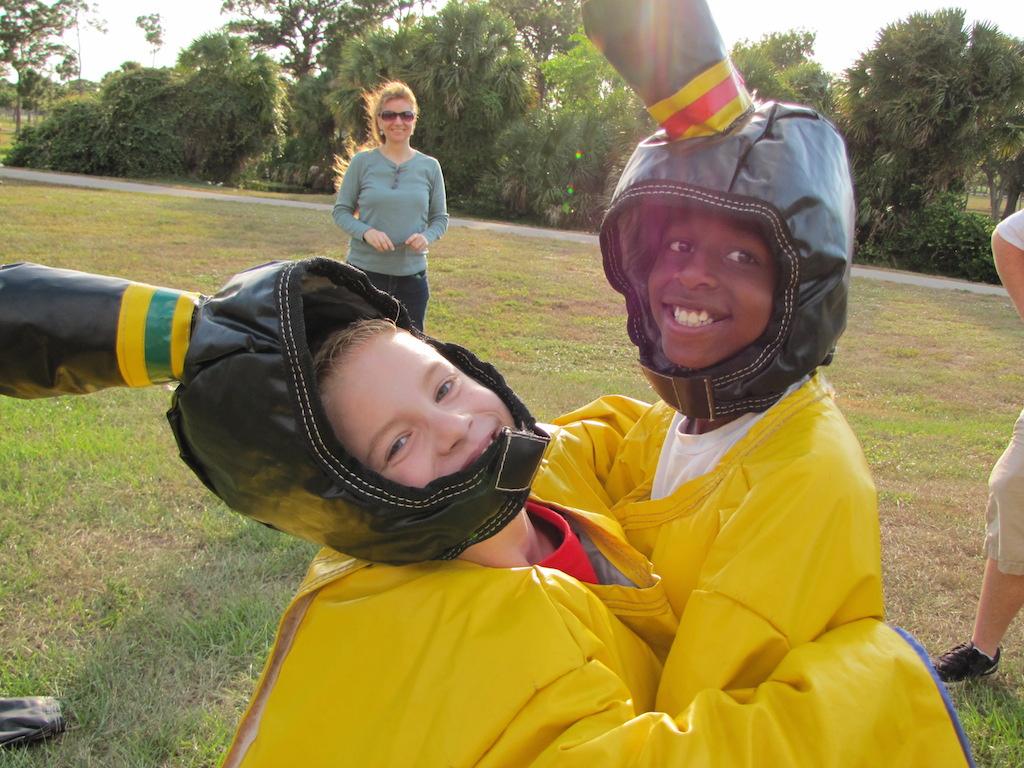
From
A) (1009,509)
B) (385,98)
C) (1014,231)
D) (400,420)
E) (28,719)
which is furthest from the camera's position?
(385,98)

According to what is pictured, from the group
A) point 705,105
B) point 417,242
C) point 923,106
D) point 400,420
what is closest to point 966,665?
point 705,105

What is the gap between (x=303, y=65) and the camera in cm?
4719

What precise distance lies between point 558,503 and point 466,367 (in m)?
0.46

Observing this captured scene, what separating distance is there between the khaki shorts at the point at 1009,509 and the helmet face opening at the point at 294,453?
7.76 feet

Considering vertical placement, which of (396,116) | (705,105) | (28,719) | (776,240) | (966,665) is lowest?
(28,719)

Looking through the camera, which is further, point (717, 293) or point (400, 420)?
point (717, 293)

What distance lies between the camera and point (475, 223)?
20.1 m

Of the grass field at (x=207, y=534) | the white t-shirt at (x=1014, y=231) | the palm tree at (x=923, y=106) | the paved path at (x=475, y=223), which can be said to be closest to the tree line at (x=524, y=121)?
the palm tree at (x=923, y=106)

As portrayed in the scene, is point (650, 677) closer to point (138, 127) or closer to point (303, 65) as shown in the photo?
point (138, 127)

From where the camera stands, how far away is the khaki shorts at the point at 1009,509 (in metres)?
3.12

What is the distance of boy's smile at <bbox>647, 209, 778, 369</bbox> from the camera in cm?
198

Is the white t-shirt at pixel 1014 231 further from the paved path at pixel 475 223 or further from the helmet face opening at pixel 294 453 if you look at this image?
the paved path at pixel 475 223

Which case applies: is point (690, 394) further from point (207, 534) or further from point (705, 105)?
point (207, 534)

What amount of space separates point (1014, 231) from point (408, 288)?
12.6 ft
